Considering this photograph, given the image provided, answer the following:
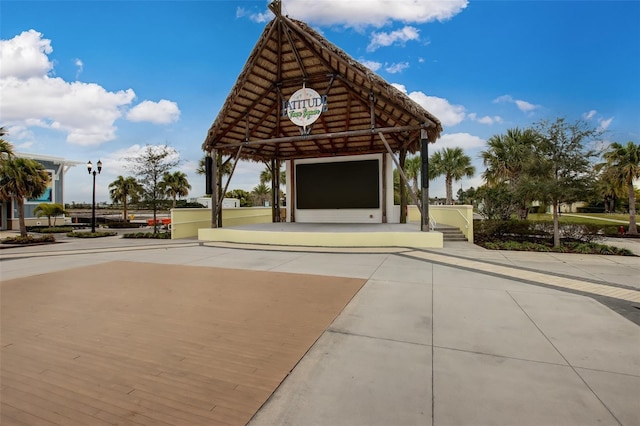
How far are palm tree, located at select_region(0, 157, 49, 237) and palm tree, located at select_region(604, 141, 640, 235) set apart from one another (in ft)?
110

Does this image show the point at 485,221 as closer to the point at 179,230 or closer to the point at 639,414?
the point at 639,414

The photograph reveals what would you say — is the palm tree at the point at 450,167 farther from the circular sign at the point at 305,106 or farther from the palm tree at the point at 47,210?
Answer: the palm tree at the point at 47,210

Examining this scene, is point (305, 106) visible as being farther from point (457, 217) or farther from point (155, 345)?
point (155, 345)

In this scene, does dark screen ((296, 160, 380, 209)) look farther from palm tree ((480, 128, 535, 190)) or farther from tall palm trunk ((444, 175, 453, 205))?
tall palm trunk ((444, 175, 453, 205))

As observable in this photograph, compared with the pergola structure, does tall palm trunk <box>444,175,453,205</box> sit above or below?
below

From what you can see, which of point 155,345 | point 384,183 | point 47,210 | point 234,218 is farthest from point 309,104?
point 47,210

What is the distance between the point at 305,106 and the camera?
449 inches

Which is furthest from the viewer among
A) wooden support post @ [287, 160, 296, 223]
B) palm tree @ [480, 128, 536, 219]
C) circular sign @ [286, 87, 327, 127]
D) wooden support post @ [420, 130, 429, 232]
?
palm tree @ [480, 128, 536, 219]

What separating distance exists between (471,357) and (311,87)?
38.0 feet

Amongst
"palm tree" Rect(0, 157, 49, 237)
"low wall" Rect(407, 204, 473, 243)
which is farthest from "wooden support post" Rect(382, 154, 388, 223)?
"palm tree" Rect(0, 157, 49, 237)

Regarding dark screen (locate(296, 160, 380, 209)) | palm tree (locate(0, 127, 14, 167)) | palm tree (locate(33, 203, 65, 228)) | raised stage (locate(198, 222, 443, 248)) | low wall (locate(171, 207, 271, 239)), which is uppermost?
palm tree (locate(0, 127, 14, 167))

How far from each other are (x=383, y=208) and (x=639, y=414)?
551 inches

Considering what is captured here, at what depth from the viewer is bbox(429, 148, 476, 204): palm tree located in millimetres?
27906

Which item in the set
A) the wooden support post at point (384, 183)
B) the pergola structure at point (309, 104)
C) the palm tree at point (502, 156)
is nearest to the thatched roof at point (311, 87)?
the pergola structure at point (309, 104)
